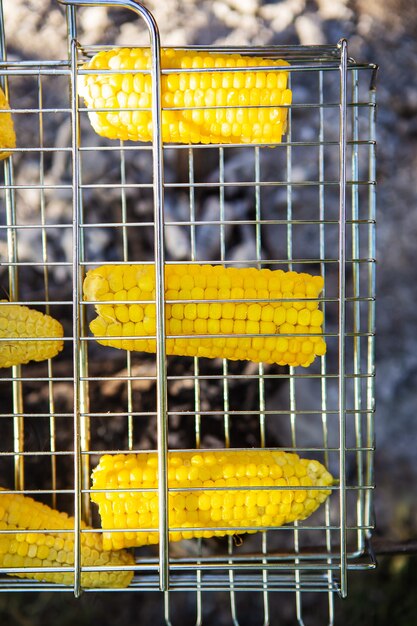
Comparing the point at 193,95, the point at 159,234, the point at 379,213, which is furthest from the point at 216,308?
the point at 379,213

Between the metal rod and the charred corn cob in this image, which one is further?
the charred corn cob

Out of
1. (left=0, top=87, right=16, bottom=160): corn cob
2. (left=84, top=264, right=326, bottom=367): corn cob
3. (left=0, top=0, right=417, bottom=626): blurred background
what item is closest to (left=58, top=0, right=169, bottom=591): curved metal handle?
(left=84, top=264, right=326, bottom=367): corn cob

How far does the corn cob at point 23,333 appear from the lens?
0.71 metres

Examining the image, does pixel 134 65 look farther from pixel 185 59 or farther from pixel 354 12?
pixel 354 12

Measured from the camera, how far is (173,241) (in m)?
0.83

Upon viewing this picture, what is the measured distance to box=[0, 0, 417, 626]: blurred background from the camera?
831mm

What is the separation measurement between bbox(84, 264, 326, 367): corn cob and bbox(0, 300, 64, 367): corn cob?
0.11 metres

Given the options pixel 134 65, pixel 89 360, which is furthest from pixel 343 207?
pixel 89 360

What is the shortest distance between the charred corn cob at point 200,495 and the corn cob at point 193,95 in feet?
1.26

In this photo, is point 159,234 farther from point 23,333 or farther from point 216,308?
point 23,333

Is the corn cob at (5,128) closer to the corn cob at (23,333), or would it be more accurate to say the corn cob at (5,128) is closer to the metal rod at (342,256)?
the corn cob at (23,333)

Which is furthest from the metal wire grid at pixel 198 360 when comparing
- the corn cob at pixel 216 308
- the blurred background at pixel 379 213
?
the corn cob at pixel 216 308

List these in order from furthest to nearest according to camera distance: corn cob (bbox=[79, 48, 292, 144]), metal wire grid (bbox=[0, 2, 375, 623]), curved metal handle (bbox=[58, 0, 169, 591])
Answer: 1. metal wire grid (bbox=[0, 2, 375, 623])
2. corn cob (bbox=[79, 48, 292, 144])
3. curved metal handle (bbox=[58, 0, 169, 591])

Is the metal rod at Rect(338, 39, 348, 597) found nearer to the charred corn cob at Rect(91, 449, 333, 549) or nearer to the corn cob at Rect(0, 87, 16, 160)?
the charred corn cob at Rect(91, 449, 333, 549)
